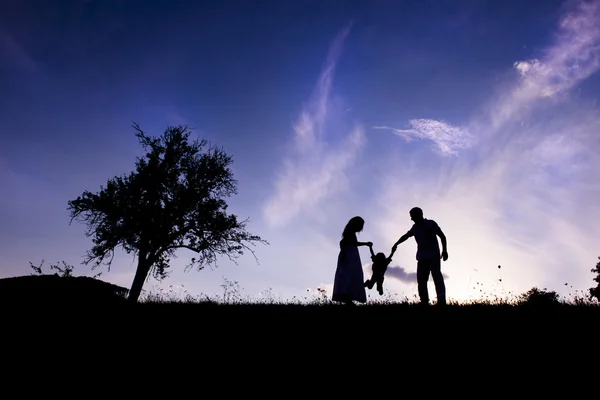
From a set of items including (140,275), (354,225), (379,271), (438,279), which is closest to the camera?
(438,279)

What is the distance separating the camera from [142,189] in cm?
2345

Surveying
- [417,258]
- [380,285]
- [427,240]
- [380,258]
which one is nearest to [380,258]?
[380,258]

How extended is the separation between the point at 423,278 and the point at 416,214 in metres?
1.81

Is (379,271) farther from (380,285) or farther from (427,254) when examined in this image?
(427,254)

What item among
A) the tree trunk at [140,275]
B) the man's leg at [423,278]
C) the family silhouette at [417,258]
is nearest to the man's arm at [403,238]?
the family silhouette at [417,258]

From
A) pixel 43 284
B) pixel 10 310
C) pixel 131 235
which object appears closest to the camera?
pixel 10 310

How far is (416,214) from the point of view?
10750 mm

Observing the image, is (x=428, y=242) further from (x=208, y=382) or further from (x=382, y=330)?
(x=208, y=382)

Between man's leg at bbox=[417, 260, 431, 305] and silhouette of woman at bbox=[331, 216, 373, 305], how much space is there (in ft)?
4.91

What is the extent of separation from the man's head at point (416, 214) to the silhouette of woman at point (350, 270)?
1478 millimetres

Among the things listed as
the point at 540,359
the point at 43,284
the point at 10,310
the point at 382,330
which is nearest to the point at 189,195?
the point at 43,284

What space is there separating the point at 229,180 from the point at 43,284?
12326mm

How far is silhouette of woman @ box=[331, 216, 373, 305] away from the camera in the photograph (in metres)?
10.2

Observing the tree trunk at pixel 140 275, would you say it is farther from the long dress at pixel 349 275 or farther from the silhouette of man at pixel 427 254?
the silhouette of man at pixel 427 254
